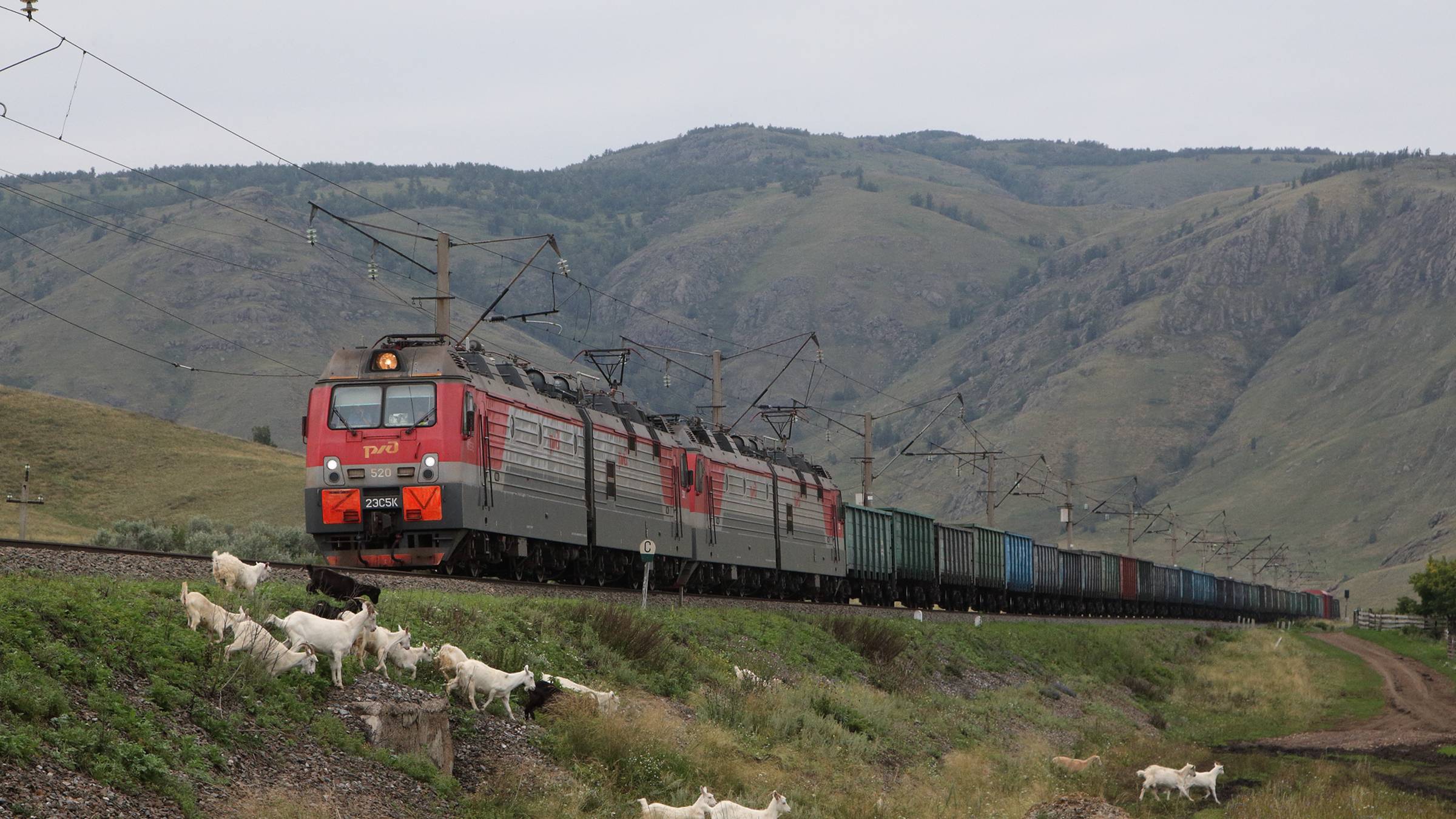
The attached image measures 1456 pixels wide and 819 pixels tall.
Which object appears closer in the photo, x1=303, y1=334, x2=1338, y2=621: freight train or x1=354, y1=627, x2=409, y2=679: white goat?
x1=354, y1=627, x2=409, y2=679: white goat

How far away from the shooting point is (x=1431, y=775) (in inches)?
1231

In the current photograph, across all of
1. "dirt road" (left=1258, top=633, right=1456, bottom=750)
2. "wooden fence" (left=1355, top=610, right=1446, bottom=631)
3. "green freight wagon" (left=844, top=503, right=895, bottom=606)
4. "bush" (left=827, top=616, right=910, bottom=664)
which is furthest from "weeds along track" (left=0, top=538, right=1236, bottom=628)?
"wooden fence" (left=1355, top=610, right=1446, bottom=631)

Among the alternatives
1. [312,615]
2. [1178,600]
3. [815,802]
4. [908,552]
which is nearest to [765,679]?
[815,802]

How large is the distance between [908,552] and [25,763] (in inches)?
1901

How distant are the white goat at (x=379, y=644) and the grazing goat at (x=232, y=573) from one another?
228 cm

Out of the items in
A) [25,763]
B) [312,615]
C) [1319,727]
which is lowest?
[1319,727]

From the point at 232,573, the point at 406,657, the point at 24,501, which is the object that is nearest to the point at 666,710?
the point at 406,657

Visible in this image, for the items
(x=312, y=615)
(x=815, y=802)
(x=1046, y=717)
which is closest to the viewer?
(x=312, y=615)

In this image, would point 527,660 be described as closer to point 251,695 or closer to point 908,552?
point 251,695

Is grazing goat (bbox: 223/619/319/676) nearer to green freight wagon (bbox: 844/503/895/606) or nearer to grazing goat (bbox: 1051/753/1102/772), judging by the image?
grazing goat (bbox: 1051/753/1102/772)

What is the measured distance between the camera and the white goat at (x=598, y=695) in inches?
758

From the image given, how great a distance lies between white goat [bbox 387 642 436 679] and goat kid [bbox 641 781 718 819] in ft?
10.1

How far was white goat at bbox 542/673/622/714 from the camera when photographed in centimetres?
1927

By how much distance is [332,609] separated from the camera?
58.2 feet
